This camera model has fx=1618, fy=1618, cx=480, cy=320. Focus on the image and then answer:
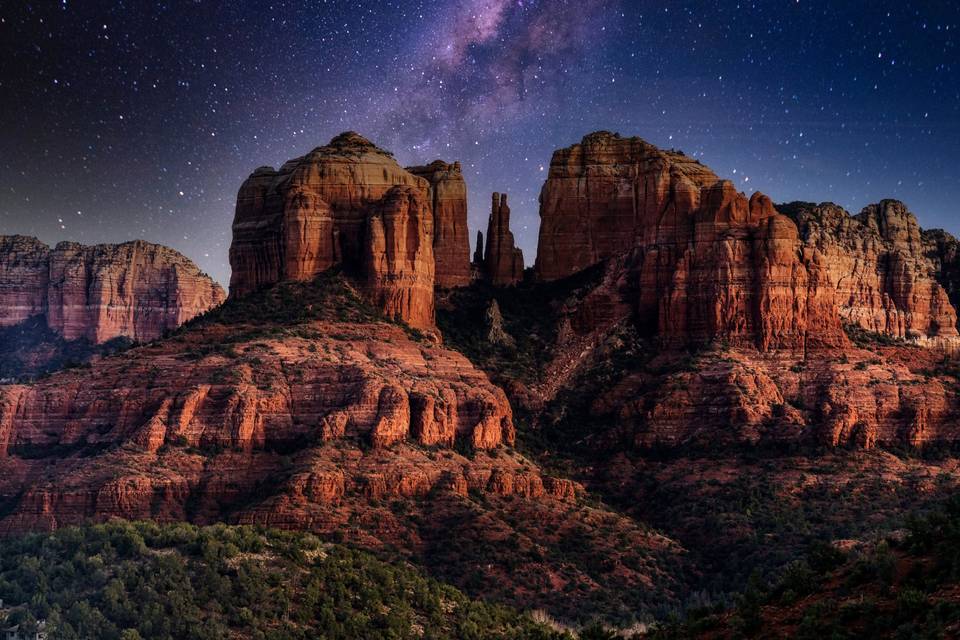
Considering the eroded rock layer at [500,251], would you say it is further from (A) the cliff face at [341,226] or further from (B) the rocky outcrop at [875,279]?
(B) the rocky outcrop at [875,279]

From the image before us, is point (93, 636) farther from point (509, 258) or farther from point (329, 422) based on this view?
point (509, 258)

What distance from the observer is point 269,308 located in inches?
5290

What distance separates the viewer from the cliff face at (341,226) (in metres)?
140

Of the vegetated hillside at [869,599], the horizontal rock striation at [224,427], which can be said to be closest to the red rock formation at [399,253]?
the horizontal rock striation at [224,427]

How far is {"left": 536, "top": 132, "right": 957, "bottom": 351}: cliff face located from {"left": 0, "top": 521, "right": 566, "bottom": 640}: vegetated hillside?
54.5 metres

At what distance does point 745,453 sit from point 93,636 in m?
71.0

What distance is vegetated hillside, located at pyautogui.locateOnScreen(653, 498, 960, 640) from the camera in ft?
158

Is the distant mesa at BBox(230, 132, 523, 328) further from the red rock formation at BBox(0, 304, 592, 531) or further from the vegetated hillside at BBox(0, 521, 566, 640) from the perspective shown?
the vegetated hillside at BBox(0, 521, 566, 640)

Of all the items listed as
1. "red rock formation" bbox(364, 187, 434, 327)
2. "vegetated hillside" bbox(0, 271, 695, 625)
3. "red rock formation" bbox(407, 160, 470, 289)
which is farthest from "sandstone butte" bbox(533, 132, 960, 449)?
"vegetated hillside" bbox(0, 271, 695, 625)

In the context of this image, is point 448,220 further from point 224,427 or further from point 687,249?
point 224,427

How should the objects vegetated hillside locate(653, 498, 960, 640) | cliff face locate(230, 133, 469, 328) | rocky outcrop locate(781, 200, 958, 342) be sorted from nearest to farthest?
vegetated hillside locate(653, 498, 960, 640) < cliff face locate(230, 133, 469, 328) < rocky outcrop locate(781, 200, 958, 342)

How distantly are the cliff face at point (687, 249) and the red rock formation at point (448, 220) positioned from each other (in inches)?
403

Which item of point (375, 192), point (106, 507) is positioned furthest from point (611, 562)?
point (375, 192)

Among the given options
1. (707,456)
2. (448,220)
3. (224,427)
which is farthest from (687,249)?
(224,427)
